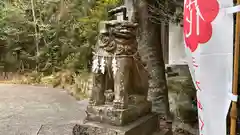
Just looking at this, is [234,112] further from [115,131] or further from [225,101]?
[115,131]

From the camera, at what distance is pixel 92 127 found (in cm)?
223

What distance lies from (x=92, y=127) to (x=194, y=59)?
138 cm

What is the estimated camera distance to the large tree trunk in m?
4.18

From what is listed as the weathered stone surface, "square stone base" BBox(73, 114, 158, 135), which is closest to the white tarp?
"square stone base" BBox(73, 114, 158, 135)

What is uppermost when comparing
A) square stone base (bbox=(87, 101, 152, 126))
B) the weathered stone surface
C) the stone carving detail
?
the stone carving detail

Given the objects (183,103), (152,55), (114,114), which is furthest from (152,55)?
(114,114)

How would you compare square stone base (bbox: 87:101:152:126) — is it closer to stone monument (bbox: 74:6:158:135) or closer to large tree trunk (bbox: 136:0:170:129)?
stone monument (bbox: 74:6:158:135)

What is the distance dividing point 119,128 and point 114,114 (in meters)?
0.14

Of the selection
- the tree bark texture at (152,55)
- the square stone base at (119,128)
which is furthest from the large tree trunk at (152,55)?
the square stone base at (119,128)

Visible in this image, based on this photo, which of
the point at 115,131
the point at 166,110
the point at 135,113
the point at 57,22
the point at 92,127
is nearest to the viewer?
the point at 115,131

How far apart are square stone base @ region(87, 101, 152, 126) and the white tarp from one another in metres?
1.12

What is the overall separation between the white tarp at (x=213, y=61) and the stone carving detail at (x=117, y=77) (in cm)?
112

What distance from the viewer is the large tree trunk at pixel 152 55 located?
13.7 feet

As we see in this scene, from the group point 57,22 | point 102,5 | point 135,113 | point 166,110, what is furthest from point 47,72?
point 135,113
